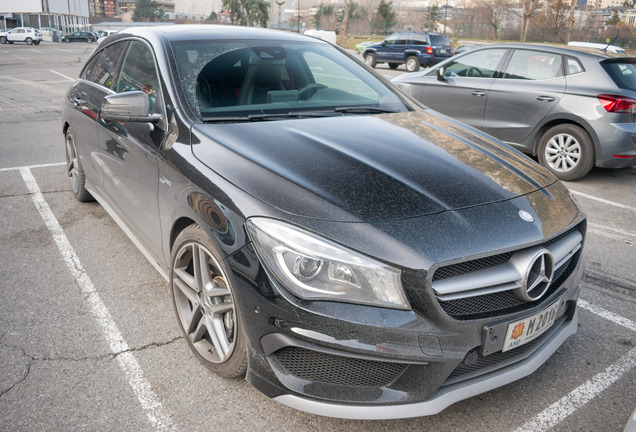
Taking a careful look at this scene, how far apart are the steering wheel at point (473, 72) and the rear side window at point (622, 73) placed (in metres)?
1.55

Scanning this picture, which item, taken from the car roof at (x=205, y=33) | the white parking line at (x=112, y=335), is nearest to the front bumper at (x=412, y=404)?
the white parking line at (x=112, y=335)

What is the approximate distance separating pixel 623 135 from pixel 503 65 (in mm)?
1830

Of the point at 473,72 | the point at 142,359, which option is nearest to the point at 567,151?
the point at 473,72

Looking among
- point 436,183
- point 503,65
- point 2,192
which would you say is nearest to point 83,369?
point 436,183

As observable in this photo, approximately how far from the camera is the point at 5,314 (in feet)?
10.6

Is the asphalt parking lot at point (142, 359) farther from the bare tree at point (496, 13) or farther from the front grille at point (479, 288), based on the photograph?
the bare tree at point (496, 13)

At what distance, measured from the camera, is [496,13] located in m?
55.8

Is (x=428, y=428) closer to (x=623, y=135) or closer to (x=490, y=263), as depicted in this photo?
(x=490, y=263)

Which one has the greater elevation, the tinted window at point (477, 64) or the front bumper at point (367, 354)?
the tinted window at point (477, 64)

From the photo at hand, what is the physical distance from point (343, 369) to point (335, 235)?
0.51 meters

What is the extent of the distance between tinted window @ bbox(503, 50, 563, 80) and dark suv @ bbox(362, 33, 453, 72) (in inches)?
700

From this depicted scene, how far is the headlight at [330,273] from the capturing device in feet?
6.61

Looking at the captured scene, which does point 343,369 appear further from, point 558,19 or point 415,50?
point 558,19

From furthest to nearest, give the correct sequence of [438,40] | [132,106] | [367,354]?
[438,40] < [132,106] < [367,354]
